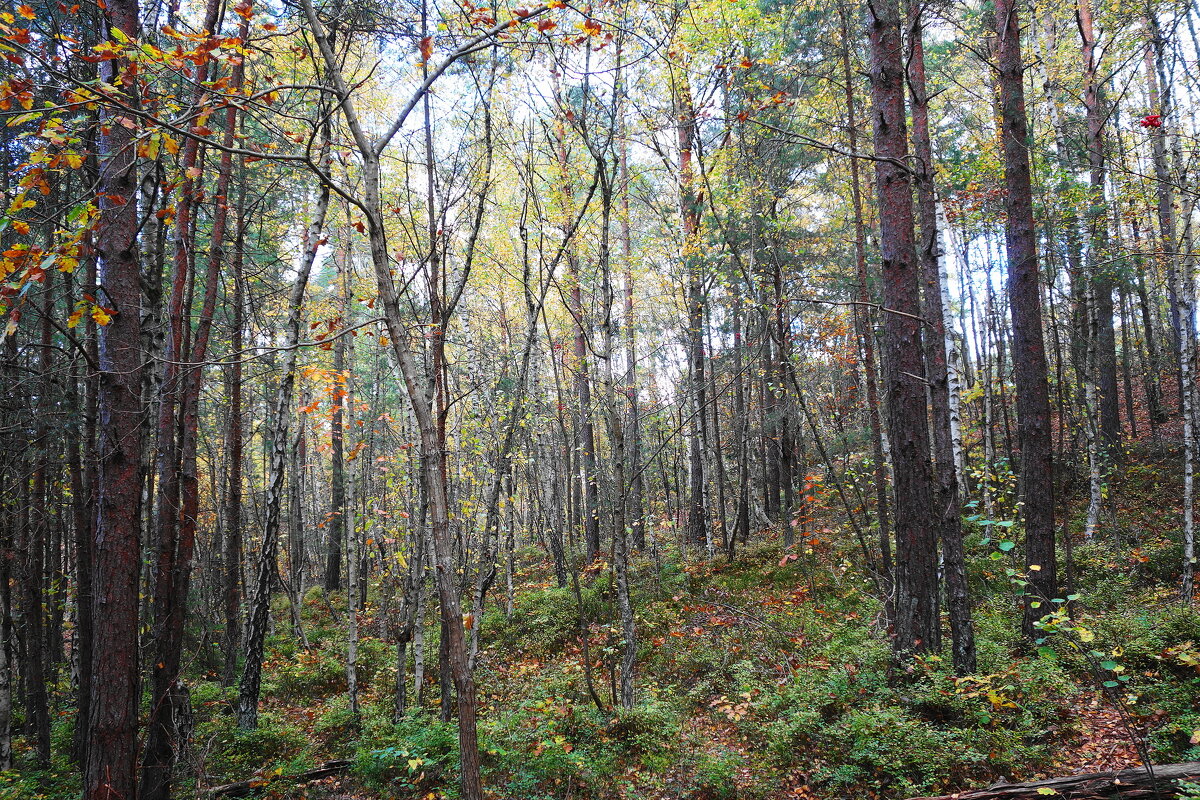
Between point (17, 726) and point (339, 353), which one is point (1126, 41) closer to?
point (339, 353)

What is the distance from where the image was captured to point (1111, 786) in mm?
3475

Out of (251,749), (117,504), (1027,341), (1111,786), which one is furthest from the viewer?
(251,749)

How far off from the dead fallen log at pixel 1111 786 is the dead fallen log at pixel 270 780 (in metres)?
6.58

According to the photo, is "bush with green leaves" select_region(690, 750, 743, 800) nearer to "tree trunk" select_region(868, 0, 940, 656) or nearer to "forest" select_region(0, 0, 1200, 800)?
"forest" select_region(0, 0, 1200, 800)

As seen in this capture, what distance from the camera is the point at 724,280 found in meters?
12.5

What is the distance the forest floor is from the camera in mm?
4848

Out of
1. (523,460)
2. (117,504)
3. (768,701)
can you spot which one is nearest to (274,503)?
(117,504)

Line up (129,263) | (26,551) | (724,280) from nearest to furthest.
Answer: (129,263), (26,551), (724,280)

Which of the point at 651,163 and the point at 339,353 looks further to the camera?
the point at 339,353

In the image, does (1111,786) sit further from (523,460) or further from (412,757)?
(523,460)

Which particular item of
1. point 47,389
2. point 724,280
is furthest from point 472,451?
point 724,280

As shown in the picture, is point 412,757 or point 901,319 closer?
point 901,319

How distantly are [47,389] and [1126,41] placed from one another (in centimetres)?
1930

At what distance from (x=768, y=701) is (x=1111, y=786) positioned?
3534mm
